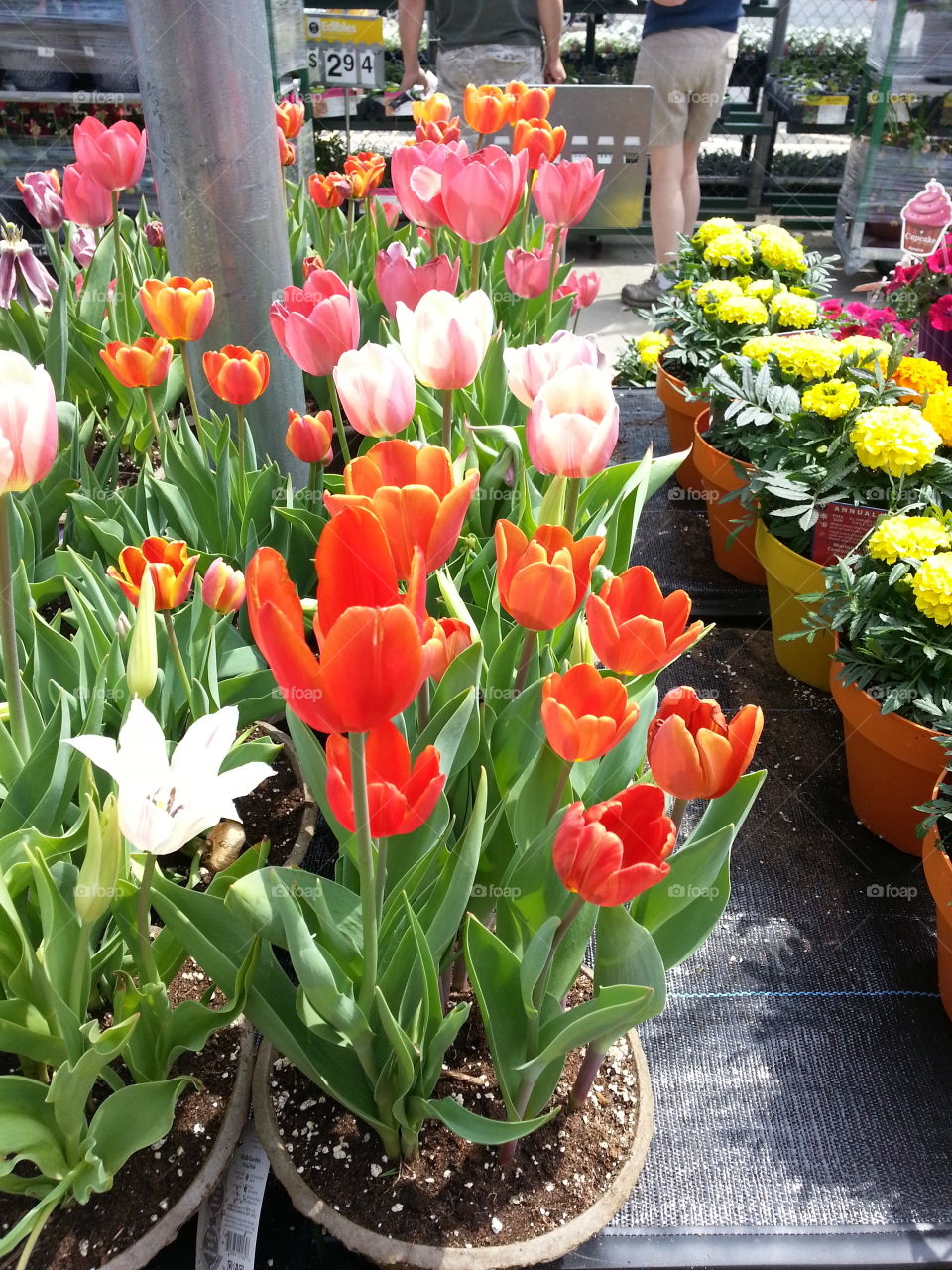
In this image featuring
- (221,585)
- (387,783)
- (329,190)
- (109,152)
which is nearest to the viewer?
(387,783)

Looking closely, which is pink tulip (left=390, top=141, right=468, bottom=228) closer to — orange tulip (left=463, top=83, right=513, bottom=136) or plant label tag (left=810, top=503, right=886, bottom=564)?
orange tulip (left=463, top=83, right=513, bottom=136)

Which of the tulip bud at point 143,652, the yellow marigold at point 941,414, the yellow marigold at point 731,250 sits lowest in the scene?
the yellow marigold at point 941,414

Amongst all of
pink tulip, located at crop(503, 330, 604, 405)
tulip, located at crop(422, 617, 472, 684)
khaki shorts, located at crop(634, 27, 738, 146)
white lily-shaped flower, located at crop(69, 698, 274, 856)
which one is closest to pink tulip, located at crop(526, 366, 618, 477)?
pink tulip, located at crop(503, 330, 604, 405)

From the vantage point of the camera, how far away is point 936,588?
146 cm

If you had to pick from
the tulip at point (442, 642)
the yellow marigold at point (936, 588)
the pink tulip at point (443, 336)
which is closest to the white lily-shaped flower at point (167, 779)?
the tulip at point (442, 642)

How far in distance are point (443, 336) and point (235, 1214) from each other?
91cm

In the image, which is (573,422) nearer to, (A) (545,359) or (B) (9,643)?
(A) (545,359)

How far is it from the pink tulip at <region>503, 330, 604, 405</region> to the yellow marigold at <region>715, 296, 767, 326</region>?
4.65 ft

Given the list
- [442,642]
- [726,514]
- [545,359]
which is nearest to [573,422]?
[545,359]

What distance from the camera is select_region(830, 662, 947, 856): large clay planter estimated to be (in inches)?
60.6

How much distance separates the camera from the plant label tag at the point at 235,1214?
3.22 ft

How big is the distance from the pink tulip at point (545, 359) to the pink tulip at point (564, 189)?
757 millimetres

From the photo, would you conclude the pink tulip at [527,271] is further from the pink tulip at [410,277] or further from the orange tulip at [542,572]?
the orange tulip at [542,572]

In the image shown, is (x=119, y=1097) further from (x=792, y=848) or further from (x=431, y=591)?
(x=792, y=848)
